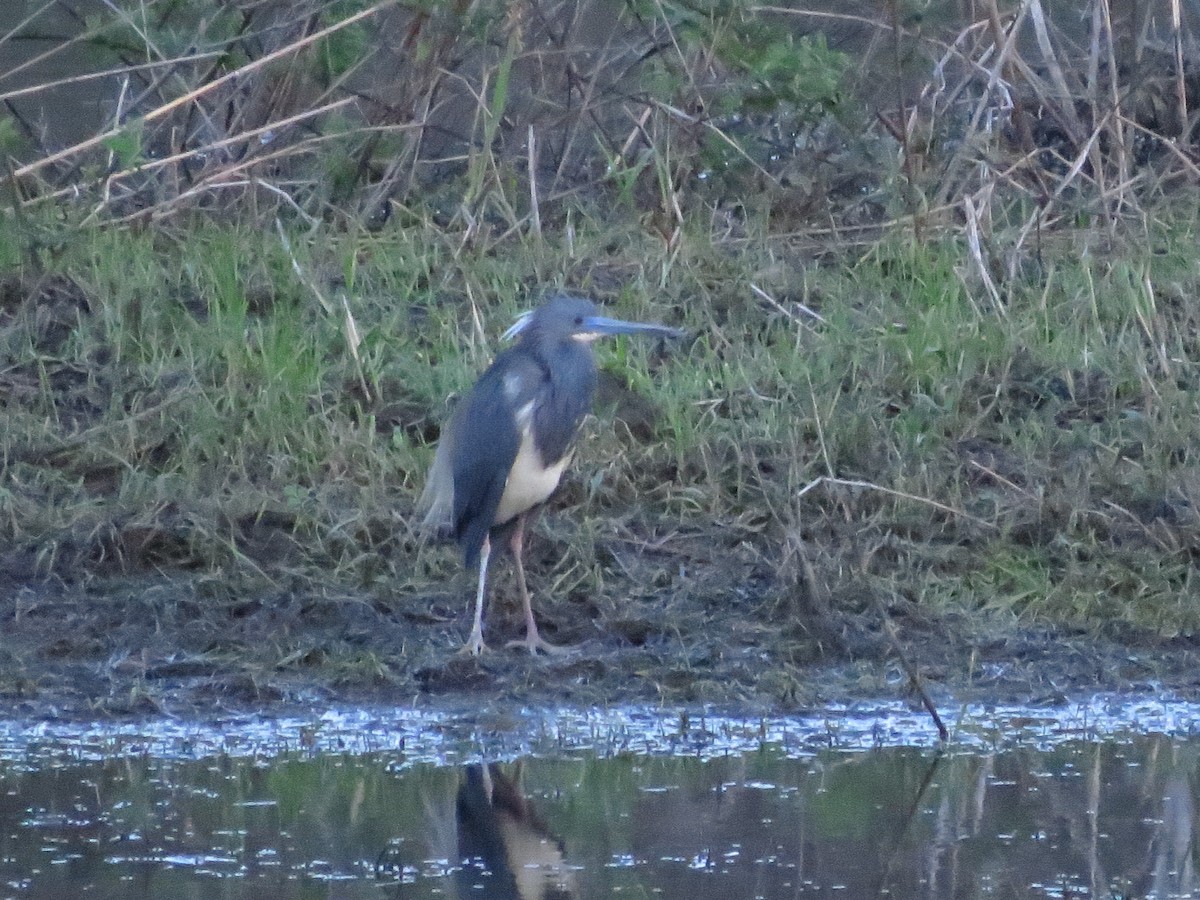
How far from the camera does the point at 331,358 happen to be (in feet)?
19.1

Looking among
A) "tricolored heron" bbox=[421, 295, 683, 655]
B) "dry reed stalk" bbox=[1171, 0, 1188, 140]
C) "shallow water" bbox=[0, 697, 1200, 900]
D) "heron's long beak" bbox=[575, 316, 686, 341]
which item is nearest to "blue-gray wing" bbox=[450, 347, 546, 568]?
"tricolored heron" bbox=[421, 295, 683, 655]

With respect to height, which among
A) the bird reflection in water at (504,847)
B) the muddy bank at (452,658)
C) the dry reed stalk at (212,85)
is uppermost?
the dry reed stalk at (212,85)

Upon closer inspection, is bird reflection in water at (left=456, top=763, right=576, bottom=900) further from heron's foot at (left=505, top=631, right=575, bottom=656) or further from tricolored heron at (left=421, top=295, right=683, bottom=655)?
tricolored heron at (left=421, top=295, right=683, bottom=655)

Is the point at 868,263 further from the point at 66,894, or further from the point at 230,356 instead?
the point at 66,894

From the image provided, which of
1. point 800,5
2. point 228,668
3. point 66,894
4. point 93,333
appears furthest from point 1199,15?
point 66,894

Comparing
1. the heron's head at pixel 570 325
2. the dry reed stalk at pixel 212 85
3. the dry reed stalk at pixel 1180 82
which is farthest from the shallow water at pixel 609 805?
the dry reed stalk at pixel 1180 82

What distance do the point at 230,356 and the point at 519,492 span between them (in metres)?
1.23

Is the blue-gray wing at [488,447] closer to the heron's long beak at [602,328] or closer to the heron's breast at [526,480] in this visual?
the heron's breast at [526,480]

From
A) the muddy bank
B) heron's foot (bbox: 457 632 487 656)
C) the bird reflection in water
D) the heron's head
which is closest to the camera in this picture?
the bird reflection in water

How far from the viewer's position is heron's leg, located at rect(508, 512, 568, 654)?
460 cm

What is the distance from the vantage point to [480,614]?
4633 millimetres

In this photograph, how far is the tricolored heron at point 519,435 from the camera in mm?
4676

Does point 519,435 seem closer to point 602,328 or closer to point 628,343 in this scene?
point 602,328

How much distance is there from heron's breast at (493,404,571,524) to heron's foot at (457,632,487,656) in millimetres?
287
